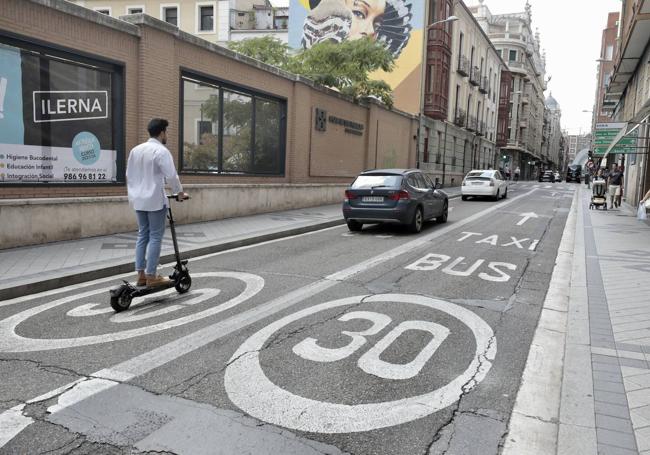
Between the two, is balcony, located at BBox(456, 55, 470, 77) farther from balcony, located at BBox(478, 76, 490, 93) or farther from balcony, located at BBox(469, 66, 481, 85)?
balcony, located at BBox(478, 76, 490, 93)

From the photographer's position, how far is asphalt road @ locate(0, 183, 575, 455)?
3039 mm

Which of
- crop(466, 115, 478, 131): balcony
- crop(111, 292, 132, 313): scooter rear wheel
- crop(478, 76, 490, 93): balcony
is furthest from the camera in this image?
crop(478, 76, 490, 93): balcony

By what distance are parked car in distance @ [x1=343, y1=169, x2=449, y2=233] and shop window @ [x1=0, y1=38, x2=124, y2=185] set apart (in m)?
5.45

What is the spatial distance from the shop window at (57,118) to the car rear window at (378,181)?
5.55m

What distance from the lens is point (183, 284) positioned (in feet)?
20.8

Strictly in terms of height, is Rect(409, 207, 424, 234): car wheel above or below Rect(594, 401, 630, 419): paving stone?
above

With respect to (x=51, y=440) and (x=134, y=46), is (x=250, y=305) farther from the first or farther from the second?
(x=134, y=46)

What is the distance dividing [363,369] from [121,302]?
9.39ft

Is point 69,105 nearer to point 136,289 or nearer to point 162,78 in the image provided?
point 162,78

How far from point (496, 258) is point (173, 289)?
5.77m

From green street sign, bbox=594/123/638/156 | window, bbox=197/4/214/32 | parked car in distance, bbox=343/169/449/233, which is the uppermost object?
window, bbox=197/4/214/32

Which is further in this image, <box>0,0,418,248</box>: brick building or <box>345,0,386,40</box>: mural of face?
<box>345,0,386,40</box>: mural of face

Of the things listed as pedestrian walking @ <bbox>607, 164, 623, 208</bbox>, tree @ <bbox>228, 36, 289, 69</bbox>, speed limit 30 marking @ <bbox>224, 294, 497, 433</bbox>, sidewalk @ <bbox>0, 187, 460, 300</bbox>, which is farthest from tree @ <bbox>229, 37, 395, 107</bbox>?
speed limit 30 marking @ <bbox>224, 294, 497, 433</bbox>

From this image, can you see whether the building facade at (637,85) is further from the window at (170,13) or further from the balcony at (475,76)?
the window at (170,13)
